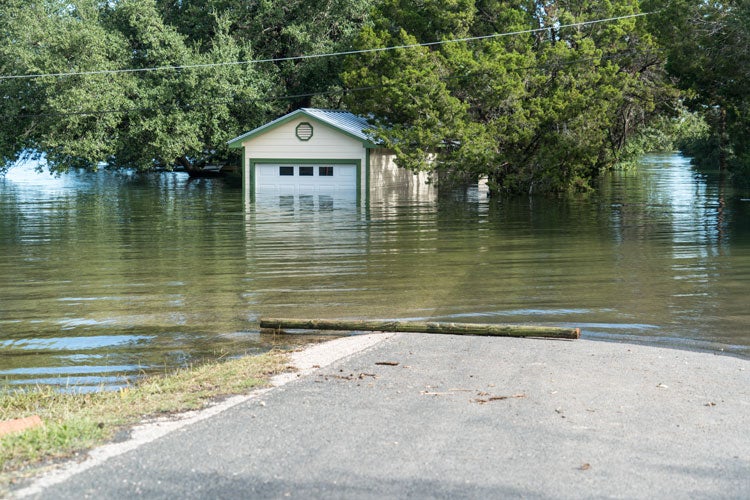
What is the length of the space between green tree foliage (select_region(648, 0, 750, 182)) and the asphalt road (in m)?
20.9

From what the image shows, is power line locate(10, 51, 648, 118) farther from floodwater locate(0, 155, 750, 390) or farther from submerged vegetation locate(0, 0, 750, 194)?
floodwater locate(0, 155, 750, 390)

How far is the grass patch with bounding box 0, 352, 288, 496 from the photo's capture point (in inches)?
230

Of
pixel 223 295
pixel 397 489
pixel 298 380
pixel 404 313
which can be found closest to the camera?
pixel 397 489

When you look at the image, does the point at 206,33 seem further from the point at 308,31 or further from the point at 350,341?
the point at 350,341

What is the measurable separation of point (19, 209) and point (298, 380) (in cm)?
3063

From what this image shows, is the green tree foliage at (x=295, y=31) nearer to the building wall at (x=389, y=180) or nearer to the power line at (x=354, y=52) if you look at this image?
the power line at (x=354, y=52)

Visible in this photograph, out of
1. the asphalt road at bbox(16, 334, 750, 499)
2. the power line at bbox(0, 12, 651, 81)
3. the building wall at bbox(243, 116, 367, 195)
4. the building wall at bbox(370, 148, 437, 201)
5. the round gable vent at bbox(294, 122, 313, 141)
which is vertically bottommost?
the asphalt road at bbox(16, 334, 750, 499)

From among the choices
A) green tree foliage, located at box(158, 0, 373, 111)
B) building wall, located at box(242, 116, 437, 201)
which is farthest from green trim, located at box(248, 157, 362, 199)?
green tree foliage, located at box(158, 0, 373, 111)

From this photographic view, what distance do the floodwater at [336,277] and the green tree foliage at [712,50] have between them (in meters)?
3.99

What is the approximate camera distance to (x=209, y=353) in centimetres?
1116

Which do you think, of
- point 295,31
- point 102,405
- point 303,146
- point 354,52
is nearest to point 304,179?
point 303,146

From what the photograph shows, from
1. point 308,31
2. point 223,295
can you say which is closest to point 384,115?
point 308,31

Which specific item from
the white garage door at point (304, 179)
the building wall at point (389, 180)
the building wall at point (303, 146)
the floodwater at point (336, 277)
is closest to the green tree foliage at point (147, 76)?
the building wall at point (303, 146)

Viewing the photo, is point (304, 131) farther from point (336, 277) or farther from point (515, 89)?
point (336, 277)
